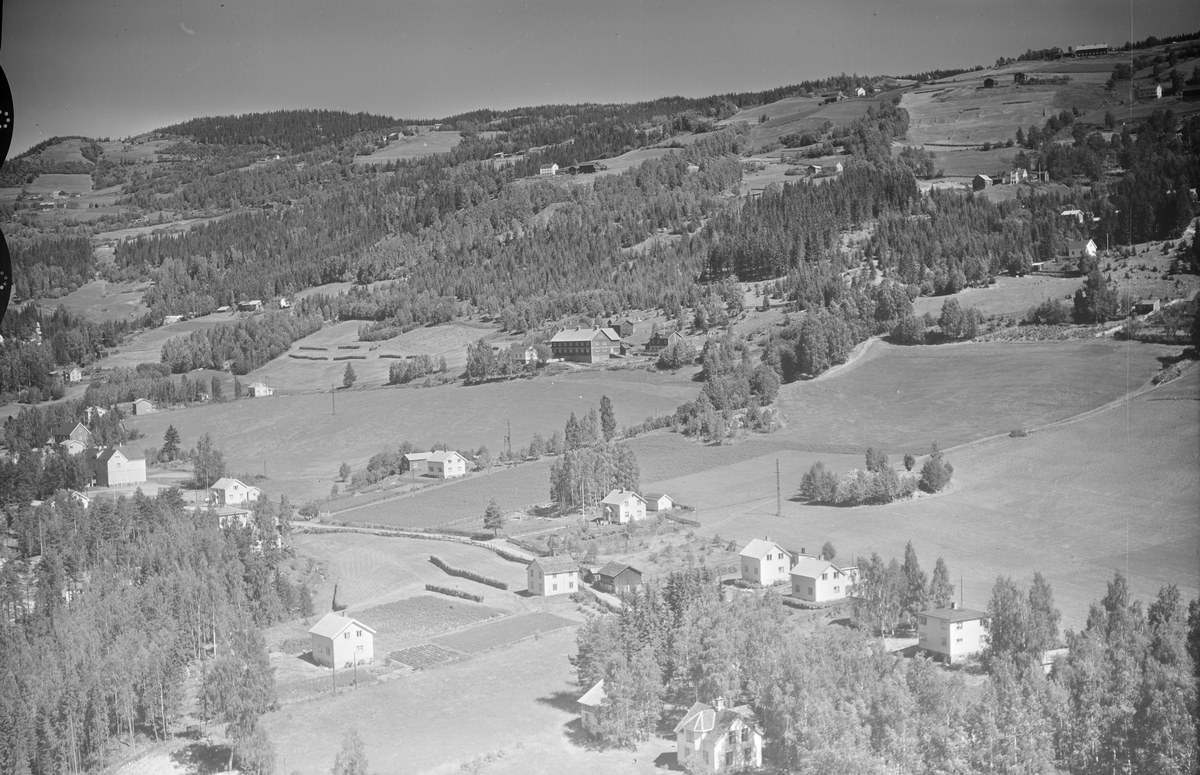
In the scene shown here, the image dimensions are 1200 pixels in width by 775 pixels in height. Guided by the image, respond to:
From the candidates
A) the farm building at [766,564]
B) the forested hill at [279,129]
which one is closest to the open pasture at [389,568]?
the farm building at [766,564]

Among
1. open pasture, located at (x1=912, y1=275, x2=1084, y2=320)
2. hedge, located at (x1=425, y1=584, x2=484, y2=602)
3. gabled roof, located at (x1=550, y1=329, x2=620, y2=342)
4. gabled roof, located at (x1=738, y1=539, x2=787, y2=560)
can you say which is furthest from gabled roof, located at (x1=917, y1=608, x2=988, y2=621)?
gabled roof, located at (x1=550, y1=329, x2=620, y2=342)

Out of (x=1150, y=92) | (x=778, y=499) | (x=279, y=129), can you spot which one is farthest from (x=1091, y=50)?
(x=279, y=129)

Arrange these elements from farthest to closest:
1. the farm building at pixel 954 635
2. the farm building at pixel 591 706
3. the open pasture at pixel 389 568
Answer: the open pasture at pixel 389 568 → the farm building at pixel 954 635 → the farm building at pixel 591 706

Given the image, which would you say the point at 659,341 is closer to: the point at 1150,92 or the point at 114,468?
the point at 1150,92

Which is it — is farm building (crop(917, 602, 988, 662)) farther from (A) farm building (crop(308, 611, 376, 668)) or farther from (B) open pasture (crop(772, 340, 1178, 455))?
(B) open pasture (crop(772, 340, 1178, 455))

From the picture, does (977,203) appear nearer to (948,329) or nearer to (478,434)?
(948,329)

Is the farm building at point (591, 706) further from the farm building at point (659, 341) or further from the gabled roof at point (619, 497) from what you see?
the farm building at point (659, 341)
